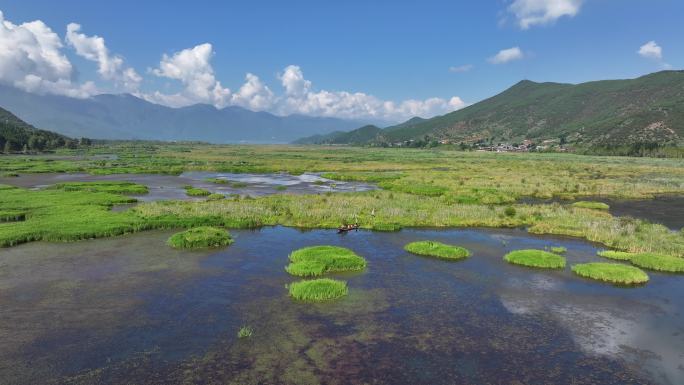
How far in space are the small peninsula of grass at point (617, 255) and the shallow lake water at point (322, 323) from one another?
10.8 ft

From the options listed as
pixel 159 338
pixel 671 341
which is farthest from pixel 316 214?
pixel 671 341

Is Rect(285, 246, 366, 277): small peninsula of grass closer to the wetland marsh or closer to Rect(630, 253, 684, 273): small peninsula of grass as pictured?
the wetland marsh

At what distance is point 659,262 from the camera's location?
31.0 meters

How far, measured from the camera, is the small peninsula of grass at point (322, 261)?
1122 inches

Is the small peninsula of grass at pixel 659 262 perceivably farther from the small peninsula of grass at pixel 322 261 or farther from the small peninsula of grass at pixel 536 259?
the small peninsula of grass at pixel 322 261

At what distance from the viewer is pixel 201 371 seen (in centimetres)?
1677

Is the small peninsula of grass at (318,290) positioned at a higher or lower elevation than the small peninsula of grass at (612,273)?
higher

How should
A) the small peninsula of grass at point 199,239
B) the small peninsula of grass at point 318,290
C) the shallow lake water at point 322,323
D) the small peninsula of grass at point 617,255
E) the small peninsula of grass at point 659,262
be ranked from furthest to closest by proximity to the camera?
the small peninsula of grass at point 199,239, the small peninsula of grass at point 617,255, the small peninsula of grass at point 659,262, the small peninsula of grass at point 318,290, the shallow lake water at point 322,323

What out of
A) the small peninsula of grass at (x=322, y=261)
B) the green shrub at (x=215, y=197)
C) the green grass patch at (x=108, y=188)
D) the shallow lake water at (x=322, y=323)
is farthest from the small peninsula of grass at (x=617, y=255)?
the green grass patch at (x=108, y=188)

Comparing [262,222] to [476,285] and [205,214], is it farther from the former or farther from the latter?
[476,285]

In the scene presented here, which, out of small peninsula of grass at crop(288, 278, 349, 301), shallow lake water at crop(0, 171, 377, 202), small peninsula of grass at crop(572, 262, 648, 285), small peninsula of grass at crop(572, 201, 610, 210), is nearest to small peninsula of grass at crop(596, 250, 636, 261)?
small peninsula of grass at crop(572, 262, 648, 285)

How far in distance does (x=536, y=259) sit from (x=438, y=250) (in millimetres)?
7224

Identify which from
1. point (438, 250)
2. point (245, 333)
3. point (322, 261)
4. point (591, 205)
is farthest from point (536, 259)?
point (591, 205)

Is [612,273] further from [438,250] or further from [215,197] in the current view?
[215,197]
